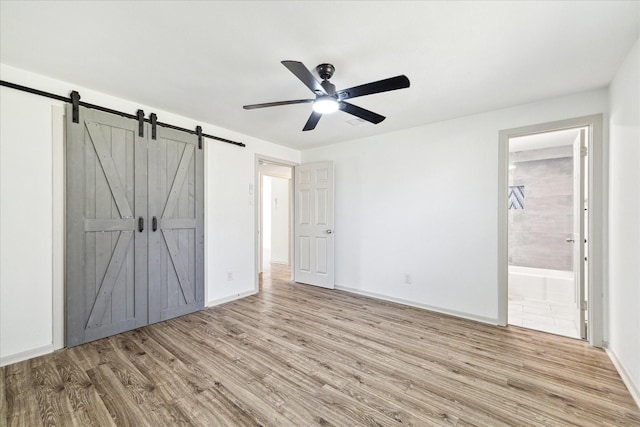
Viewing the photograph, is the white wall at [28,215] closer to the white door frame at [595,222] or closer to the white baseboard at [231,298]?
the white baseboard at [231,298]

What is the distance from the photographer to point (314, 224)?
15.8ft

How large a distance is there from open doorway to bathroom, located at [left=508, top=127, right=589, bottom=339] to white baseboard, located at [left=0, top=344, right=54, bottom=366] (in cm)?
514

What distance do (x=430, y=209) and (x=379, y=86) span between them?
222 centimetres

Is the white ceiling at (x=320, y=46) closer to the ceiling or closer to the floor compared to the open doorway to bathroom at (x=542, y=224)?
closer to the ceiling

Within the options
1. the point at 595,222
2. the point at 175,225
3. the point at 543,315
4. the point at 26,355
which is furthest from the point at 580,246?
the point at 26,355

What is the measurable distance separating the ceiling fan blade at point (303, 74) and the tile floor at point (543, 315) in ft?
11.4

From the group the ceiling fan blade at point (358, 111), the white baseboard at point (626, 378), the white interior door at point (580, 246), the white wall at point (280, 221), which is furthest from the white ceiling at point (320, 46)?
the white wall at point (280, 221)

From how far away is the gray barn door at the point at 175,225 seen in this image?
10.3 feet

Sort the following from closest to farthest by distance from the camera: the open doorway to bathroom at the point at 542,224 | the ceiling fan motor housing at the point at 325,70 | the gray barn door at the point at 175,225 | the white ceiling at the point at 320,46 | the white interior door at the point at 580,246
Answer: the white ceiling at the point at 320,46
the ceiling fan motor housing at the point at 325,70
the white interior door at the point at 580,246
the gray barn door at the point at 175,225
the open doorway to bathroom at the point at 542,224

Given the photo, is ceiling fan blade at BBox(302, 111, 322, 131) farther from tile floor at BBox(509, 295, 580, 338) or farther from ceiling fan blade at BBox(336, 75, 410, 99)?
tile floor at BBox(509, 295, 580, 338)

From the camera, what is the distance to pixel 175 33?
1.82m

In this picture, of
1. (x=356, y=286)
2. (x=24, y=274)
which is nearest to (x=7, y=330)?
(x=24, y=274)

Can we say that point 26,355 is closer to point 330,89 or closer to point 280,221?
point 330,89

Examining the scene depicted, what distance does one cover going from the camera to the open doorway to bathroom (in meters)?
4.01
